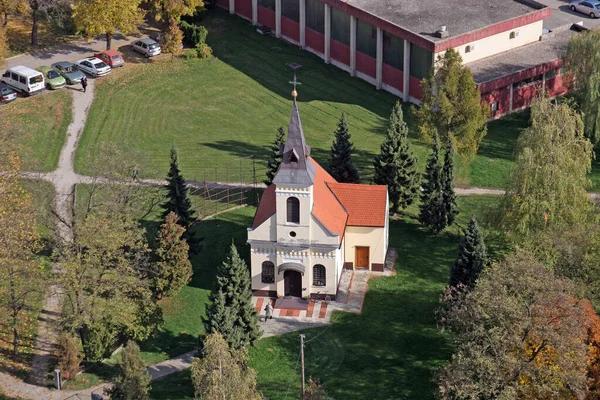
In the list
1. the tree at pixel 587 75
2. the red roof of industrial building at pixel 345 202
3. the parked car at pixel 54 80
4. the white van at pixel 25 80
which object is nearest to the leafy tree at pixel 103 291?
the red roof of industrial building at pixel 345 202

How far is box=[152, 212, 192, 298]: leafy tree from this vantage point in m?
81.8

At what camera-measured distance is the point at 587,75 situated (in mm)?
102688

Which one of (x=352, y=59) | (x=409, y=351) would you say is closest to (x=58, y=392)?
(x=409, y=351)

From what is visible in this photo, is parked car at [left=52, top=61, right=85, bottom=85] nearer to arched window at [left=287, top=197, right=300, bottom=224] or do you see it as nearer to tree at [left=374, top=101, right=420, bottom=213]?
tree at [left=374, top=101, right=420, bottom=213]

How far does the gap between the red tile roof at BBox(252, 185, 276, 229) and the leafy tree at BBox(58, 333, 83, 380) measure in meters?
14.4

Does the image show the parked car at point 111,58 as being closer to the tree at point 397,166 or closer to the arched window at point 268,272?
the tree at point 397,166

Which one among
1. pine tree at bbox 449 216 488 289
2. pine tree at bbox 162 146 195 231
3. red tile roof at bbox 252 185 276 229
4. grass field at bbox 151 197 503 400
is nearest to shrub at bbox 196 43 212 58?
pine tree at bbox 162 146 195 231

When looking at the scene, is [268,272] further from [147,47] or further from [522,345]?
[147,47]

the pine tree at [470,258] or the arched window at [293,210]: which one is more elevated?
the arched window at [293,210]

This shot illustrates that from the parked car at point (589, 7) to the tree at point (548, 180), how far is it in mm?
43433

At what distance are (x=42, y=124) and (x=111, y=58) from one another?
11.8m

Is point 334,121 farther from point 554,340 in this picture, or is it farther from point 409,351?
point 554,340

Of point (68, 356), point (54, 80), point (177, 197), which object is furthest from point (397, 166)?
point (54, 80)

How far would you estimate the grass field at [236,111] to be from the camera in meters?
102
